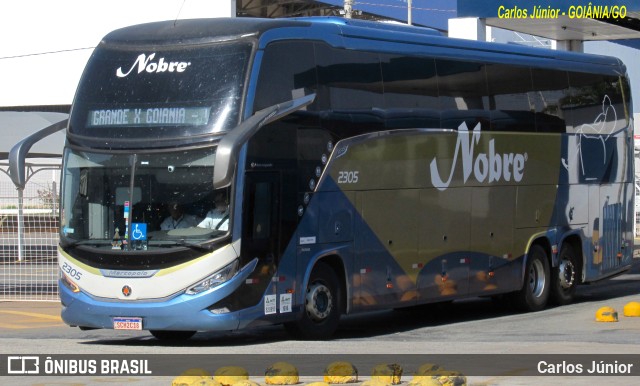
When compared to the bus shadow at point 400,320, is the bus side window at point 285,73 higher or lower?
higher

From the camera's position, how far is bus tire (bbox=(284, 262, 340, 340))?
15070mm

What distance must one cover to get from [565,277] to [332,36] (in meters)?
7.51

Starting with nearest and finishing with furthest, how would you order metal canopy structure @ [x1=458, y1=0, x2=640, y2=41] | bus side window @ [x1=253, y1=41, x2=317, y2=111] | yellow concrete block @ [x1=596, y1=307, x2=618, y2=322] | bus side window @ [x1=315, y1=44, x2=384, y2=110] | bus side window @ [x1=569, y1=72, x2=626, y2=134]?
bus side window @ [x1=253, y1=41, x2=317, y2=111] < bus side window @ [x1=315, y1=44, x2=384, y2=110] < yellow concrete block @ [x1=596, y1=307, x2=618, y2=322] < bus side window @ [x1=569, y1=72, x2=626, y2=134] < metal canopy structure @ [x1=458, y1=0, x2=640, y2=41]

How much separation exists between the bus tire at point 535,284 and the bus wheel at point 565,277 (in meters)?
0.27

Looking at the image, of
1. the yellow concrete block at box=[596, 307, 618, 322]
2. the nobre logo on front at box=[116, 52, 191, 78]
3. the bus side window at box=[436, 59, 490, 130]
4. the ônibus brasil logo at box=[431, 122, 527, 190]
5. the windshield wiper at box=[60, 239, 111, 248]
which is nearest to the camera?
the windshield wiper at box=[60, 239, 111, 248]

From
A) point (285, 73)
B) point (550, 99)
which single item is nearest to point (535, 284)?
point (550, 99)

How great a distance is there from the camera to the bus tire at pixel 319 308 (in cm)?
1507

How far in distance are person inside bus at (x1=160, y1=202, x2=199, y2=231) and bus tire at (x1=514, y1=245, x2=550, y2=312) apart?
24.4ft

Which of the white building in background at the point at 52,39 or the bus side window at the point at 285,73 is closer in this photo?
the bus side window at the point at 285,73

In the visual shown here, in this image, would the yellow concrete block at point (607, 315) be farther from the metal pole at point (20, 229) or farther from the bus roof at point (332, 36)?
the metal pole at point (20, 229)

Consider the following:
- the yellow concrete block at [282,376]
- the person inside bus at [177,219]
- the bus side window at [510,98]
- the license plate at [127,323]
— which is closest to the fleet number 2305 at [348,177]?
the person inside bus at [177,219]

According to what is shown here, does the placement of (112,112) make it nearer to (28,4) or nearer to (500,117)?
(500,117)

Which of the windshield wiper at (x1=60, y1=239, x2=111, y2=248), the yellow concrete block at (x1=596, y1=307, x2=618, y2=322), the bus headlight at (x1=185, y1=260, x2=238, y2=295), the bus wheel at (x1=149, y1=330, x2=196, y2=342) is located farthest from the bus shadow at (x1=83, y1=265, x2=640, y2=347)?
the yellow concrete block at (x1=596, y1=307, x2=618, y2=322)

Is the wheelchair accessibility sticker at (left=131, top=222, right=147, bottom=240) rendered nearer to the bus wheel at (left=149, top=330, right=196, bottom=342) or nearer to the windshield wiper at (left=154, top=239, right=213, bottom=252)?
the windshield wiper at (left=154, top=239, right=213, bottom=252)
